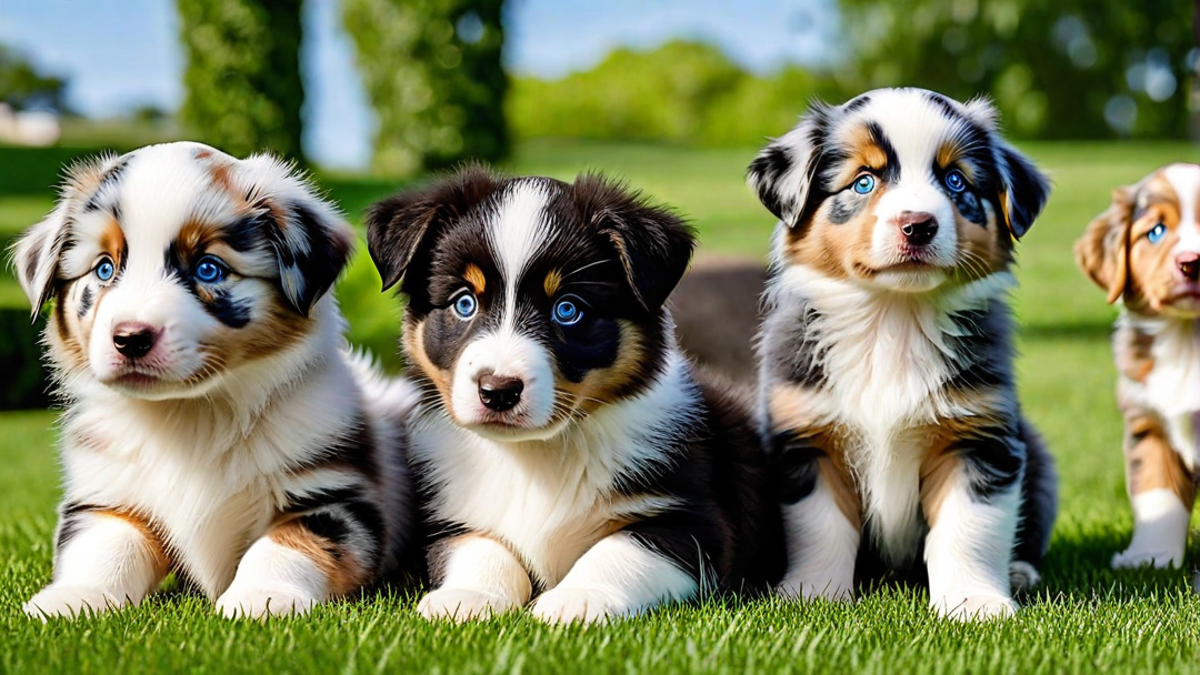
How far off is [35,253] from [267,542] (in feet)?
4.14

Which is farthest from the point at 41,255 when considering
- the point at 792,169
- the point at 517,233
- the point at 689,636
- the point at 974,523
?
the point at 974,523

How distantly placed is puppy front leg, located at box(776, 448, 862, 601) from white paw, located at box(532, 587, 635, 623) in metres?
0.81

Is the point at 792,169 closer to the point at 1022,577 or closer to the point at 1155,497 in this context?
the point at 1022,577

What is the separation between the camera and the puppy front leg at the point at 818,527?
433 cm

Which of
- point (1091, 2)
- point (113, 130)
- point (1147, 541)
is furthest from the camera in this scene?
A: point (1091, 2)

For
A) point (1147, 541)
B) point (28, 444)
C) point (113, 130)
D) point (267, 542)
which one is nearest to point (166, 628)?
Answer: point (267, 542)

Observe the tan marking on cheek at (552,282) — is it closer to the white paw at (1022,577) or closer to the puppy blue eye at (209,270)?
the puppy blue eye at (209,270)

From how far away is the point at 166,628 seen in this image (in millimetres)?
3633

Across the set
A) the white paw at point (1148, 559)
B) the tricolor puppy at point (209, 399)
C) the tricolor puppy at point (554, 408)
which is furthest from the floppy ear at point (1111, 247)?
the tricolor puppy at point (209, 399)

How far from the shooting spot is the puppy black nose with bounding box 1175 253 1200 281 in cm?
505

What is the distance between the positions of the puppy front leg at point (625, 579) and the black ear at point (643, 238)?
30.5 inches

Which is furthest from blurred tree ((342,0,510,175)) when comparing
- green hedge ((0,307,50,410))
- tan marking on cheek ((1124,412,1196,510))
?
tan marking on cheek ((1124,412,1196,510))

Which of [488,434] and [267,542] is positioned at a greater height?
[488,434]

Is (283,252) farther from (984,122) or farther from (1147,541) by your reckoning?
(1147,541)
